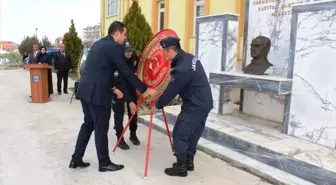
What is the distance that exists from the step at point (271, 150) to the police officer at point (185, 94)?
0.89 meters

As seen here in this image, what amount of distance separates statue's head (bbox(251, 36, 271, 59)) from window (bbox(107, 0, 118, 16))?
42.6 ft

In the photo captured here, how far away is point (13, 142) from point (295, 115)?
424cm

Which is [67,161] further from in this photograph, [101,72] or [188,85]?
[188,85]

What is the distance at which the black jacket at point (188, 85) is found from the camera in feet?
11.8

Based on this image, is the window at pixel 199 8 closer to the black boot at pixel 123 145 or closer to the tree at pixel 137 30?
the tree at pixel 137 30

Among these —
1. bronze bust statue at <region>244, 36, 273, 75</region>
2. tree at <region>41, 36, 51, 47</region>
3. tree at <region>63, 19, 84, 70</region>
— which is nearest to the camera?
bronze bust statue at <region>244, 36, 273, 75</region>

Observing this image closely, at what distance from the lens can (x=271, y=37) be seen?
5.74m

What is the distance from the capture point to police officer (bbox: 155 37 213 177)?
3623 millimetres

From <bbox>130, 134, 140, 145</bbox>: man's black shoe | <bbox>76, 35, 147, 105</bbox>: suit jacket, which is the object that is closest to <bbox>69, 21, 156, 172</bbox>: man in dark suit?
<bbox>76, 35, 147, 105</bbox>: suit jacket

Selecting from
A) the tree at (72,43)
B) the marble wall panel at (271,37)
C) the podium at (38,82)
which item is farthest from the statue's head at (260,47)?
the tree at (72,43)

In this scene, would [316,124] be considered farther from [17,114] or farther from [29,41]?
[29,41]

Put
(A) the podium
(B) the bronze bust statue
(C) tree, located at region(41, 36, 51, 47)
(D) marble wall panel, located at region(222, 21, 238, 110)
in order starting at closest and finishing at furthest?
(B) the bronze bust statue, (D) marble wall panel, located at region(222, 21, 238, 110), (A) the podium, (C) tree, located at region(41, 36, 51, 47)

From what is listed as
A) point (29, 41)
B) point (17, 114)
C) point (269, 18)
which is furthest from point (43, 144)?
point (29, 41)

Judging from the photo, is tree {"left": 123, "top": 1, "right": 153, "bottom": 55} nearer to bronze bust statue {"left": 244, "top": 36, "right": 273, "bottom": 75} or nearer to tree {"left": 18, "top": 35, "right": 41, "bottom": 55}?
bronze bust statue {"left": 244, "top": 36, "right": 273, "bottom": 75}
